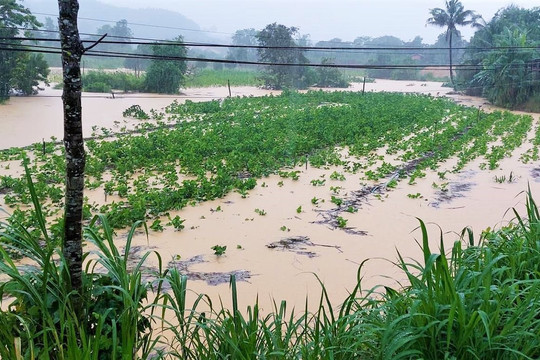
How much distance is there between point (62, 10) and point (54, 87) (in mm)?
24096

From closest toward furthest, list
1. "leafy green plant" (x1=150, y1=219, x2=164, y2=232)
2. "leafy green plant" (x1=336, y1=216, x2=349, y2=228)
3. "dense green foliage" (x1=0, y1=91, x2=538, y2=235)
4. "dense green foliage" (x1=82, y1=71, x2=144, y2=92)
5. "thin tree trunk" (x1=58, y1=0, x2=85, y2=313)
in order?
"thin tree trunk" (x1=58, y1=0, x2=85, y2=313)
"leafy green plant" (x1=150, y1=219, x2=164, y2=232)
"leafy green plant" (x1=336, y1=216, x2=349, y2=228)
"dense green foliage" (x1=0, y1=91, x2=538, y2=235)
"dense green foliage" (x1=82, y1=71, x2=144, y2=92)

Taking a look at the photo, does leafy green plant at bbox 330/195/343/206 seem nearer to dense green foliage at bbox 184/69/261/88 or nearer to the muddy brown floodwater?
the muddy brown floodwater

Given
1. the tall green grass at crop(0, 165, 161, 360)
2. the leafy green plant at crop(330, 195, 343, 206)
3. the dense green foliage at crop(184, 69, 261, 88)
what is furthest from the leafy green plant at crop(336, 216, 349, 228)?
the dense green foliage at crop(184, 69, 261, 88)

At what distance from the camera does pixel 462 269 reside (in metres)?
2.51

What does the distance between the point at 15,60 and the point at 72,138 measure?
18414 millimetres

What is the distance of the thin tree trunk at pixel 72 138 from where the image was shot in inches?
87.4

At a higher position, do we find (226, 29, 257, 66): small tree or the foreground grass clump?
(226, 29, 257, 66): small tree

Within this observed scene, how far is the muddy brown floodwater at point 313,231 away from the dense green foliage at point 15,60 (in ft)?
35.3

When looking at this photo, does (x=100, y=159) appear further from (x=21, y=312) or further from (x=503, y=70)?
(x=503, y=70)

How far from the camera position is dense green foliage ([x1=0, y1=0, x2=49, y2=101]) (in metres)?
17.4

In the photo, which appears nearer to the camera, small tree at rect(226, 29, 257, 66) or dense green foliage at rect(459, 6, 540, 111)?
dense green foliage at rect(459, 6, 540, 111)

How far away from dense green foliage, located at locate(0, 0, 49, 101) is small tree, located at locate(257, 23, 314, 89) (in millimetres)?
14474

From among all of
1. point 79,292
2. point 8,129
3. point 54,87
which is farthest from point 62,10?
point 54,87

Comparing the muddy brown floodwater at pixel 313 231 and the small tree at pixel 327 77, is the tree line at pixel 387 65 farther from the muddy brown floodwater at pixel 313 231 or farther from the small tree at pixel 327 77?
the muddy brown floodwater at pixel 313 231
